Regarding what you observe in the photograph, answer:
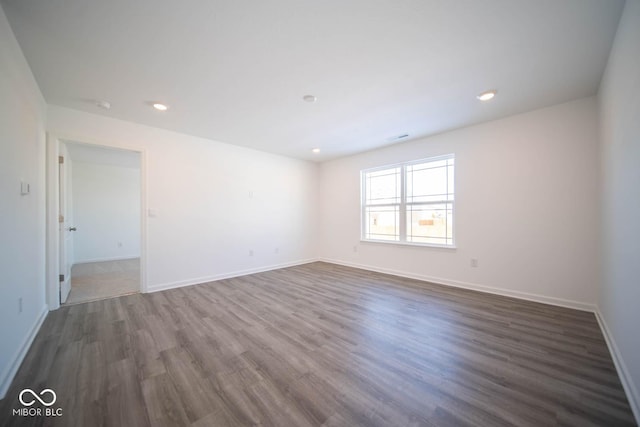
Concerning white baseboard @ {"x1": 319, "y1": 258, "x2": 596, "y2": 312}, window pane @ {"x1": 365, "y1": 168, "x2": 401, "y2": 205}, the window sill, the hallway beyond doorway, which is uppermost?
window pane @ {"x1": 365, "y1": 168, "x2": 401, "y2": 205}

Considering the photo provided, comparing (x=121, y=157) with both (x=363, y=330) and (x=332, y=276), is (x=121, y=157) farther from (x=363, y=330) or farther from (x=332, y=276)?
(x=363, y=330)

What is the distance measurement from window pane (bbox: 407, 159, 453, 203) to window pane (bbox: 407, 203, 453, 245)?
0.15 m

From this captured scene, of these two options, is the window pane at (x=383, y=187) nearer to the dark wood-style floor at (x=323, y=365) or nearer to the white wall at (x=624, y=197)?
the dark wood-style floor at (x=323, y=365)

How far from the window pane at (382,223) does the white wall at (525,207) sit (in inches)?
21.6

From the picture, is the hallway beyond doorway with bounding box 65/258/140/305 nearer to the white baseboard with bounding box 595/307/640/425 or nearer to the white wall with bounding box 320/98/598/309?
the white wall with bounding box 320/98/598/309

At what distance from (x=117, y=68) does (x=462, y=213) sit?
4670 mm

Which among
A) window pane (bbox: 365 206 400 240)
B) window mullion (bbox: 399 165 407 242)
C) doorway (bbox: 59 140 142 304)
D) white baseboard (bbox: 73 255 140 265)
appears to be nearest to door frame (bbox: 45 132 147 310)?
doorway (bbox: 59 140 142 304)

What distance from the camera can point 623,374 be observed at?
160cm

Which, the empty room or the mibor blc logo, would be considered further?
the empty room

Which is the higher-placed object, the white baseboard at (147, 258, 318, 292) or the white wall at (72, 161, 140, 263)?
the white wall at (72, 161, 140, 263)

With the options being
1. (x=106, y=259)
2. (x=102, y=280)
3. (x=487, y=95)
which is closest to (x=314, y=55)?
(x=487, y=95)

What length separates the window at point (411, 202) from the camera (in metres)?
4.01

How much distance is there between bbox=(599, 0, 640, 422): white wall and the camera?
1428 mm

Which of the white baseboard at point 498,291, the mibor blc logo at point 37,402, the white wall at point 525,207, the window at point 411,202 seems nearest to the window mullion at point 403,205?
the window at point 411,202
